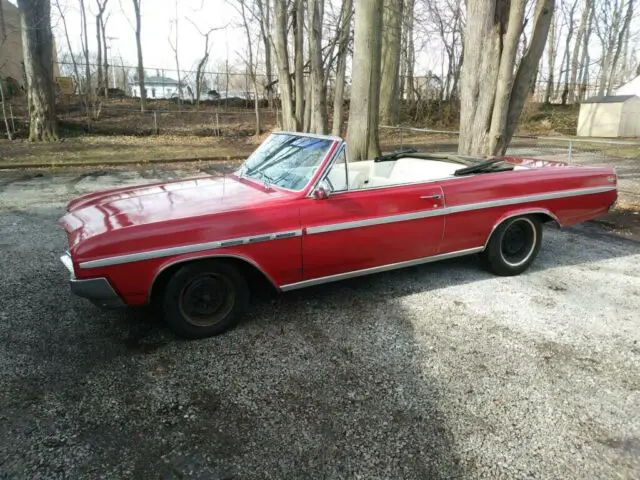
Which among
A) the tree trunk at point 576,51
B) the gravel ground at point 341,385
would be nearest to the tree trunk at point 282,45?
the gravel ground at point 341,385

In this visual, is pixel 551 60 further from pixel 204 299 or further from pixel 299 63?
pixel 204 299

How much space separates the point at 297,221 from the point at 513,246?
8.12 ft

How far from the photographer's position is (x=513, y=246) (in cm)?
462

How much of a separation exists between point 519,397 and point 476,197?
198 cm

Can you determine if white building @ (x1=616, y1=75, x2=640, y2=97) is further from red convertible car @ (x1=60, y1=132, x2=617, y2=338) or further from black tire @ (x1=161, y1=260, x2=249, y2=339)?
black tire @ (x1=161, y1=260, x2=249, y2=339)

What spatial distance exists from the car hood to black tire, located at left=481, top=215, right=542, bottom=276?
7.25 feet

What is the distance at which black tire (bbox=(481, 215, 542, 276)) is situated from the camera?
4438mm

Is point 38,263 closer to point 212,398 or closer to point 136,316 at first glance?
point 136,316

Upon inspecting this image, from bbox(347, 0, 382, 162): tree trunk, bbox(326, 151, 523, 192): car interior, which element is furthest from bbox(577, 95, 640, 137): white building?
bbox(326, 151, 523, 192): car interior

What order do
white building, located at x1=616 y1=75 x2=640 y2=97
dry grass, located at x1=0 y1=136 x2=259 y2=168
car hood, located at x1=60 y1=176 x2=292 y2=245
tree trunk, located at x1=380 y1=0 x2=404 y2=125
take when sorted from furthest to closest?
white building, located at x1=616 y1=75 x2=640 y2=97 < tree trunk, located at x1=380 y1=0 x2=404 y2=125 < dry grass, located at x1=0 y1=136 x2=259 y2=168 < car hood, located at x1=60 y1=176 x2=292 y2=245

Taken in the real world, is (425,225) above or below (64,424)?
above

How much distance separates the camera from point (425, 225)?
3957 millimetres

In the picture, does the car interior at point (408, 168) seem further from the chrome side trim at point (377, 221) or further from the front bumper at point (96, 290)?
the front bumper at point (96, 290)

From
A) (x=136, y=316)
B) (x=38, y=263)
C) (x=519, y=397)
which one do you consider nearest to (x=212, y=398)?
(x=136, y=316)
